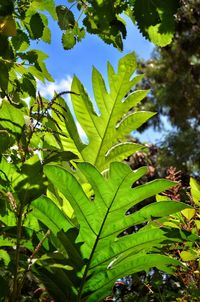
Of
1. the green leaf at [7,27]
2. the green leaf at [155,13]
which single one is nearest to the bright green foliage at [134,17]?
the green leaf at [155,13]

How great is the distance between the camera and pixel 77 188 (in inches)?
42.1

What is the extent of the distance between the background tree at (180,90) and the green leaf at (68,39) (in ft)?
32.4

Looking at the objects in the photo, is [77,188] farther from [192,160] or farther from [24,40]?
[192,160]

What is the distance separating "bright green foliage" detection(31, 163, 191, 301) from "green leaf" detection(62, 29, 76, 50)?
0.85 metres

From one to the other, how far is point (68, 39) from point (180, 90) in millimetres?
12365

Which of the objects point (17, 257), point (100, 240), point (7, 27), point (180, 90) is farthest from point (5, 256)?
point (180, 90)

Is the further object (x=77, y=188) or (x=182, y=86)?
(x=182, y=86)

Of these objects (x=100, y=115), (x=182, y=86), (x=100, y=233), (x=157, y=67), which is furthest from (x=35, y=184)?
(x=157, y=67)

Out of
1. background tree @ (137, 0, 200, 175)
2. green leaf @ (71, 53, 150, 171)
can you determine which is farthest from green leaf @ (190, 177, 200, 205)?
background tree @ (137, 0, 200, 175)

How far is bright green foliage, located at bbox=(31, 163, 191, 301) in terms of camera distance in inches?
43.1

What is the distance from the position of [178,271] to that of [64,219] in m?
0.45

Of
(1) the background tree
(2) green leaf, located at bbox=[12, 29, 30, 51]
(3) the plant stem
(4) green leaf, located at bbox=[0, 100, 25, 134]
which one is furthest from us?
(1) the background tree

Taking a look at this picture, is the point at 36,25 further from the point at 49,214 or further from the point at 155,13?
the point at 49,214

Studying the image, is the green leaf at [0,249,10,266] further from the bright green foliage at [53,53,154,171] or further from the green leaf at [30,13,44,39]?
the green leaf at [30,13,44,39]
